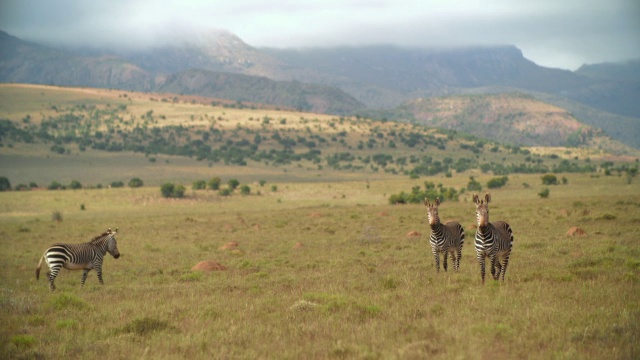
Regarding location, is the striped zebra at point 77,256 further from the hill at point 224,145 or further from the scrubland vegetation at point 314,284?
the hill at point 224,145

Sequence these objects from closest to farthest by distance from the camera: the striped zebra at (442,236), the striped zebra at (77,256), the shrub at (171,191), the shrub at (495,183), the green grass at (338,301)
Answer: the green grass at (338,301), the striped zebra at (442,236), the striped zebra at (77,256), the shrub at (171,191), the shrub at (495,183)

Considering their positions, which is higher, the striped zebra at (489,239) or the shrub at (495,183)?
the striped zebra at (489,239)

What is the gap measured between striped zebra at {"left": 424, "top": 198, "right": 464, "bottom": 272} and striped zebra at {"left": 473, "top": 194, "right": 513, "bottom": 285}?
187 cm

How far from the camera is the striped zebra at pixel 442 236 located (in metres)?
17.4

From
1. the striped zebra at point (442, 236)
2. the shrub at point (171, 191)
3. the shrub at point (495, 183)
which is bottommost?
the shrub at point (171, 191)

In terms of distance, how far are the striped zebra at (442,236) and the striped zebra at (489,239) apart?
187 centimetres

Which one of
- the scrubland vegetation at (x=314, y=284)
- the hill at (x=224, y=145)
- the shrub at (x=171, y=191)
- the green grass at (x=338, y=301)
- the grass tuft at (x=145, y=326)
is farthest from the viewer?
the hill at (x=224, y=145)

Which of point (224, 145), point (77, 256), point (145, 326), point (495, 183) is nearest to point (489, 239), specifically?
point (145, 326)

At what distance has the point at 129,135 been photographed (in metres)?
145

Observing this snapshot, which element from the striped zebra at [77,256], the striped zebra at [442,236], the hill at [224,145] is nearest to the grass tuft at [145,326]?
the striped zebra at [77,256]

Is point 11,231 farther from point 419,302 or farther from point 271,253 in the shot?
point 419,302

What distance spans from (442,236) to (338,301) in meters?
5.48

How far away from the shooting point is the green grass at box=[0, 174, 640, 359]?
1042cm

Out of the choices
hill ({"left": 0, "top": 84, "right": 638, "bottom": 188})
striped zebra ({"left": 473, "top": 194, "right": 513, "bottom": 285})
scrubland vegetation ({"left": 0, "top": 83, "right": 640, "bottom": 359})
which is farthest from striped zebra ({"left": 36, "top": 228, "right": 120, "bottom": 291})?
hill ({"left": 0, "top": 84, "right": 638, "bottom": 188})
